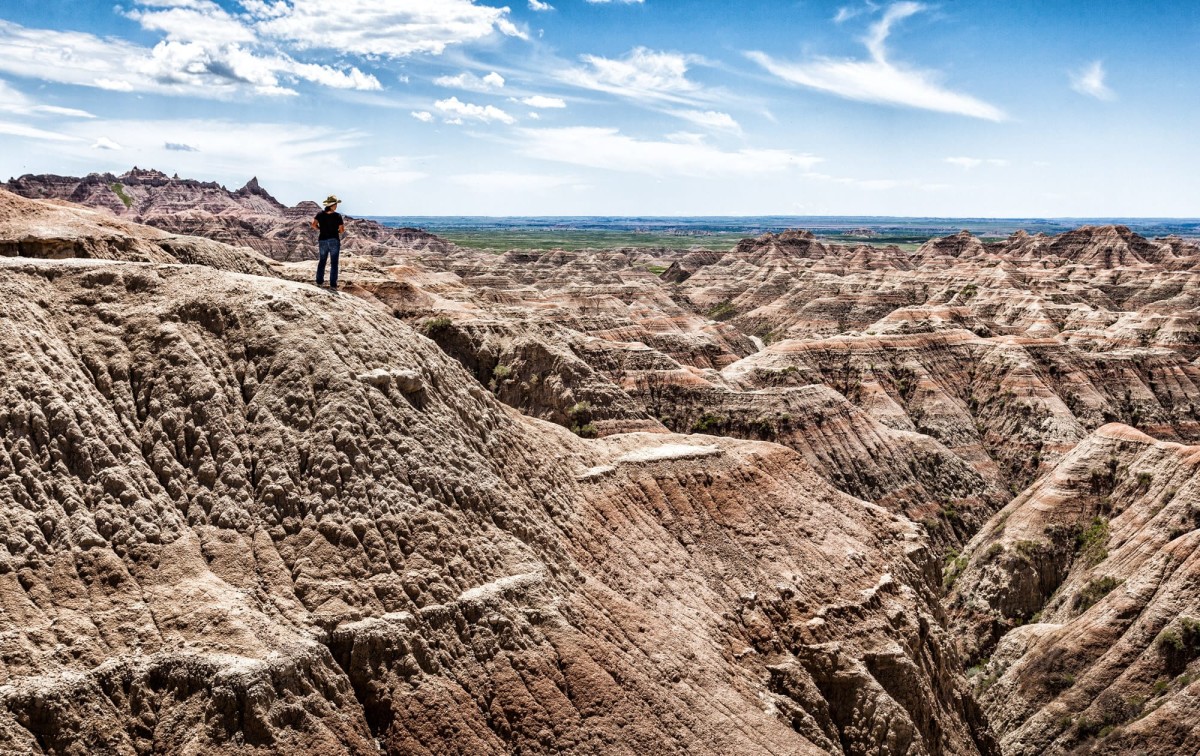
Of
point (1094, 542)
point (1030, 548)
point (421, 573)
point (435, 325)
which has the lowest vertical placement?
point (1030, 548)

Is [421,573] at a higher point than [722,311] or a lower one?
higher

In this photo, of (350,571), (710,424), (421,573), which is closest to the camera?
(350,571)

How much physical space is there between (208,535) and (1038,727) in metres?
29.6

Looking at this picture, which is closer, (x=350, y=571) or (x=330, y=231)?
(x=350, y=571)

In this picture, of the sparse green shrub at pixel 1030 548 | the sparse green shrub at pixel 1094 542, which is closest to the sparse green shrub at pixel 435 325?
the sparse green shrub at pixel 1030 548

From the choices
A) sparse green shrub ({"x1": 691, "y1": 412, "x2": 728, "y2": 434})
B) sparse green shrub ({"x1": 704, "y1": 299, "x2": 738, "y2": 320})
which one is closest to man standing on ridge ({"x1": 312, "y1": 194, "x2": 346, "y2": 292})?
sparse green shrub ({"x1": 691, "y1": 412, "x2": 728, "y2": 434})

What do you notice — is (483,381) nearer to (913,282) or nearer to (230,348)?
(230,348)

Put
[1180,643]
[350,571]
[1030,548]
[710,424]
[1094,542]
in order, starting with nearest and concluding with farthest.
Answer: [350,571] < [1180,643] < [1094,542] < [1030,548] < [710,424]

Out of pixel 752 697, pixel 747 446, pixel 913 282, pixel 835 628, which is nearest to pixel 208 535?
pixel 752 697

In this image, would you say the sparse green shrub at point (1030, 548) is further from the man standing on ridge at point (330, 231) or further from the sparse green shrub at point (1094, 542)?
the man standing on ridge at point (330, 231)

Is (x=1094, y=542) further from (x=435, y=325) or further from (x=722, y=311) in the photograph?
(x=722, y=311)

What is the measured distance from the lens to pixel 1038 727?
116 ft

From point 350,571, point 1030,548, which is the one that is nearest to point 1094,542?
point 1030,548

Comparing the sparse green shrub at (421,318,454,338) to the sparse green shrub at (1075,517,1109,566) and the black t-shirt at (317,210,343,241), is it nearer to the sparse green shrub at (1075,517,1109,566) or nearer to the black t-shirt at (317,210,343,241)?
the black t-shirt at (317,210,343,241)
